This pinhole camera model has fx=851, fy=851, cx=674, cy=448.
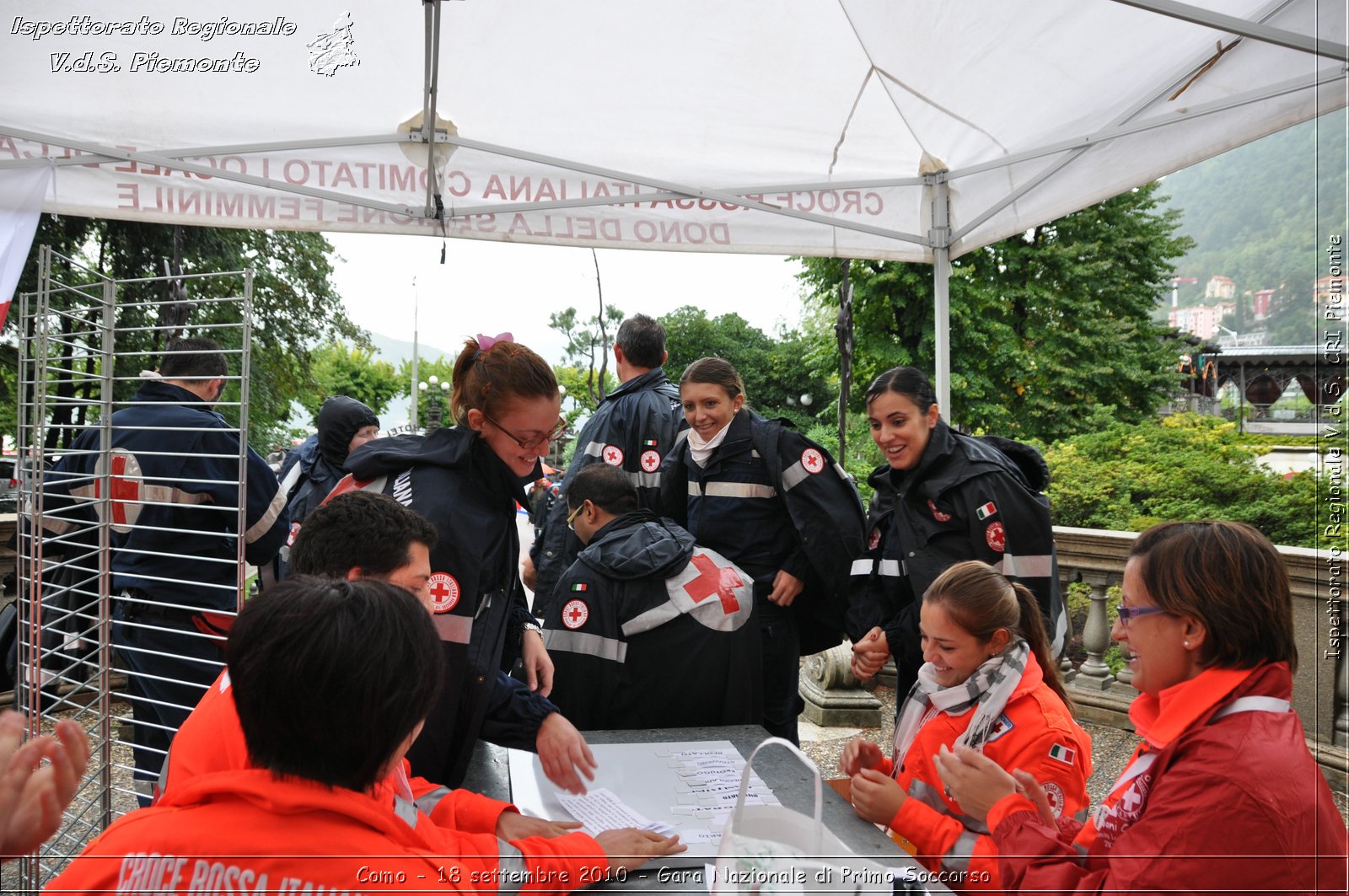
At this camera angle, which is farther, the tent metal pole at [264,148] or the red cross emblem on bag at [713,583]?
the tent metal pole at [264,148]

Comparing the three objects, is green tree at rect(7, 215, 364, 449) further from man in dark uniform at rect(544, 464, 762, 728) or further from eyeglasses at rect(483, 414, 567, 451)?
eyeglasses at rect(483, 414, 567, 451)

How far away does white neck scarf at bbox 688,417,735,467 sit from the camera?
3.37 metres

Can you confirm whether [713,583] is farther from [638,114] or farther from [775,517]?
[638,114]

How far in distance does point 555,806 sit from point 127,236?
10.9 meters

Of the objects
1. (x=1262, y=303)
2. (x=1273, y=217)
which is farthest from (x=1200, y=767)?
(x=1273, y=217)

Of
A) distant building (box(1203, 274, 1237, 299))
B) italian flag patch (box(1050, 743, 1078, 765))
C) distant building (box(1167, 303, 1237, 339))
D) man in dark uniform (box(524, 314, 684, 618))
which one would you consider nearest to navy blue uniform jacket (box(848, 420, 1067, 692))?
italian flag patch (box(1050, 743, 1078, 765))

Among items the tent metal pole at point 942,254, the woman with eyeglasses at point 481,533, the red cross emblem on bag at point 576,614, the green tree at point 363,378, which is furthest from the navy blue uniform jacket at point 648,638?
the green tree at point 363,378

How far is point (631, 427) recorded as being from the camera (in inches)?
169

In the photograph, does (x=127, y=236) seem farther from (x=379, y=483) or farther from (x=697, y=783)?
(x=697, y=783)

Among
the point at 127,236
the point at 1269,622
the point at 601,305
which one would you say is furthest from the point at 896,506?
the point at 127,236

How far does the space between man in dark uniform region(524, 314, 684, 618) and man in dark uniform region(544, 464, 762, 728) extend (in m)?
1.33

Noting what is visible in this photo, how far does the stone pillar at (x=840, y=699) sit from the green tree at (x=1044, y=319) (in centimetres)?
929

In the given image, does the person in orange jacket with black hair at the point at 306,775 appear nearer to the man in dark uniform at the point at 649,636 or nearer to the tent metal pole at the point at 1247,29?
the man in dark uniform at the point at 649,636

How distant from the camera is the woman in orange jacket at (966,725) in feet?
5.68
